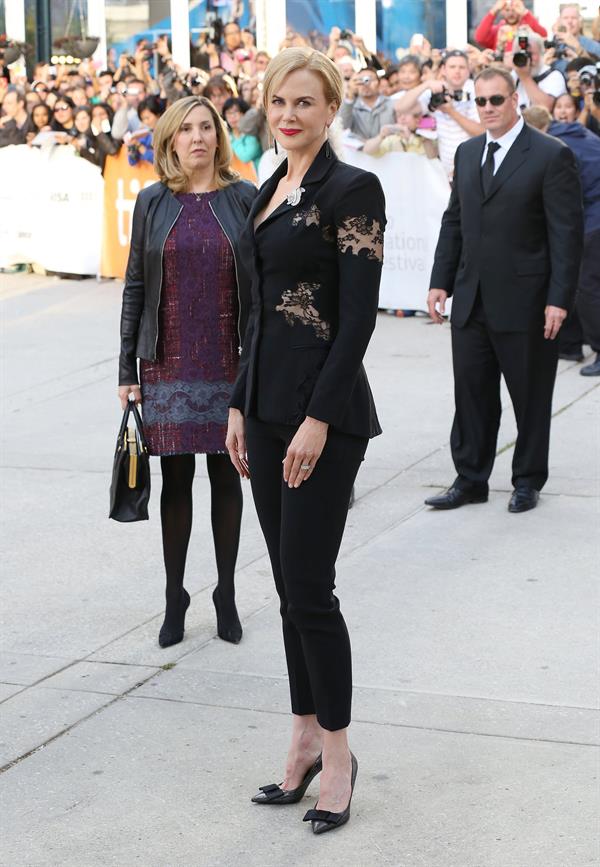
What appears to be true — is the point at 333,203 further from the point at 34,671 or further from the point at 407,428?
the point at 407,428

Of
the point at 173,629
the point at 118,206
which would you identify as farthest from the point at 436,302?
the point at 118,206

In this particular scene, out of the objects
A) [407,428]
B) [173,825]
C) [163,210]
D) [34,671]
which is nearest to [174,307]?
[163,210]

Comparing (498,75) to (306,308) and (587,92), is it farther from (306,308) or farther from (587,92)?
(587,92)

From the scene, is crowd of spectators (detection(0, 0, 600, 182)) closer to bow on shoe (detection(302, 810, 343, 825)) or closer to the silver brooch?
the silver brooch

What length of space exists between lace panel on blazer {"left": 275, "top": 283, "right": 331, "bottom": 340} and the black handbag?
1620mm

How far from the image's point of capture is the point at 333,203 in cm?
344

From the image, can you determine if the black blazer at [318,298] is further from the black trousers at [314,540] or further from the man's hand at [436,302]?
the man's hand at [436,302]

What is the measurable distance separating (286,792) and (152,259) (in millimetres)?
1987

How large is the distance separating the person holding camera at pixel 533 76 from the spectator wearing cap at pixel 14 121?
6.37 meters

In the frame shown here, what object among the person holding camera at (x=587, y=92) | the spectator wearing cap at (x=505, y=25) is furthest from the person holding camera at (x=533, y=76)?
the spectator wearing cap at (x=505, y=25)

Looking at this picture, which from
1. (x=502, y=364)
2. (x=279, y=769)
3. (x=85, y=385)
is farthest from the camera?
(x=85, y=385)

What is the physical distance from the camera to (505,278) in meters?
6.71

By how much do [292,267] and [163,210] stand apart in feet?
5.27

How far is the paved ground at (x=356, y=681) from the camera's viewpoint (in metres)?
3.67
